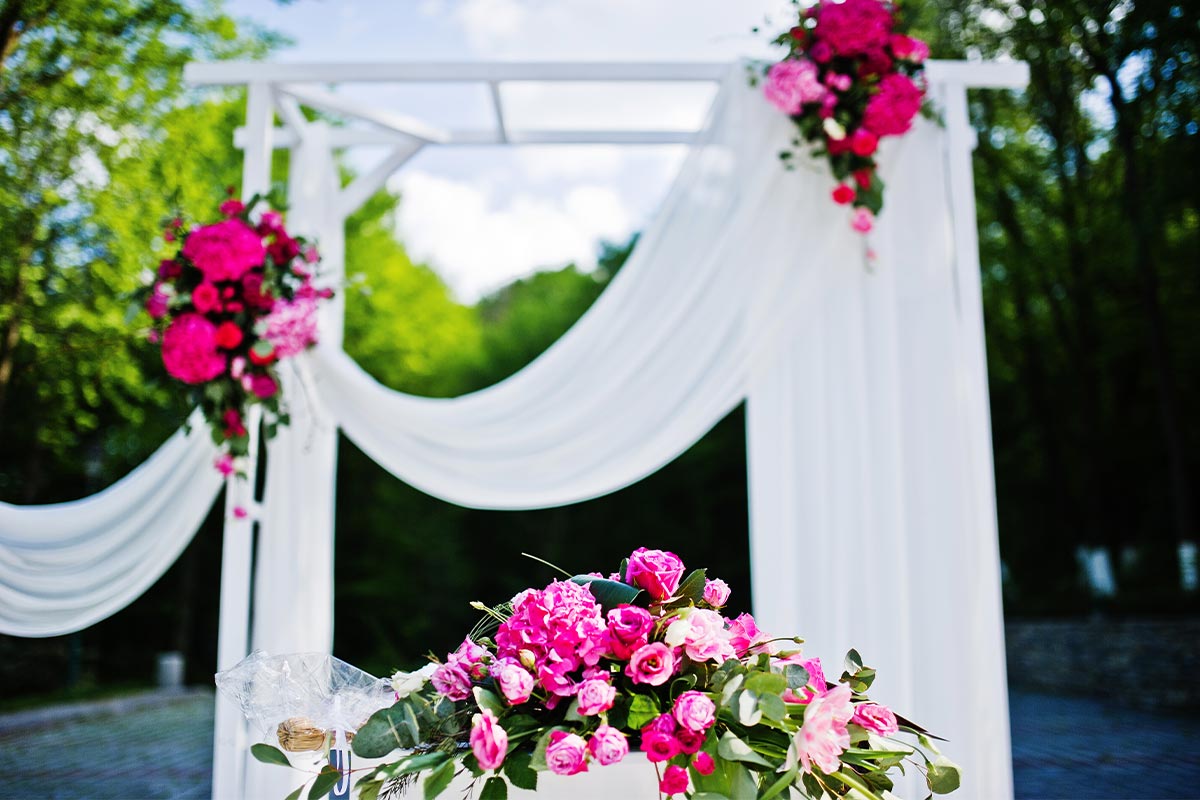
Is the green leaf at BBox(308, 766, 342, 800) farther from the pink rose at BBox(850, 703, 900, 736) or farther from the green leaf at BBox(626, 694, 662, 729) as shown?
the pink rose at BBox(850, 703, 900, 736)

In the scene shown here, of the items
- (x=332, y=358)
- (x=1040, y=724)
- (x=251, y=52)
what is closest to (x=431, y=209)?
(x=251, y=52)

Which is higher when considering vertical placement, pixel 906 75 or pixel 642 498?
pixel 906 75

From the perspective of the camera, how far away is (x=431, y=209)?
14945mm

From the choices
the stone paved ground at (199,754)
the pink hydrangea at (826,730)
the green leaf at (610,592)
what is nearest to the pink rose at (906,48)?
the green leaf at (610,592)

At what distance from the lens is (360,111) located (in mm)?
3592

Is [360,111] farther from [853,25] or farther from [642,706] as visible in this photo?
[642,706]

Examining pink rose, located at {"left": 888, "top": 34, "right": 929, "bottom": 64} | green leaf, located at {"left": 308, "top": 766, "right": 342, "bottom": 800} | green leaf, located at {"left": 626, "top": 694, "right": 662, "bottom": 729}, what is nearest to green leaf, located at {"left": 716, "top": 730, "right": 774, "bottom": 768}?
green leaf, located at {"left": 626, "top": 694, "right": 662, "bottom": 729}

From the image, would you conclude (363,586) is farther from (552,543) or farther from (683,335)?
(683,335)

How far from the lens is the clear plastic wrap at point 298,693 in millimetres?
1608

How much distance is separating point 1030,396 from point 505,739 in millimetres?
12771

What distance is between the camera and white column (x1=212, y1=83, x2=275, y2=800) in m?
2.93

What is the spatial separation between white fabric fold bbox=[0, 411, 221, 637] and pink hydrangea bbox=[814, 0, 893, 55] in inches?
90.6

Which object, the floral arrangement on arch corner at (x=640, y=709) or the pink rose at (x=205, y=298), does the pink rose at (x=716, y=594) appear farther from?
the pink rose at (x=205, y=298)

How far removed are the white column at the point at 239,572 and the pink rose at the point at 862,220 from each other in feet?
6.23
